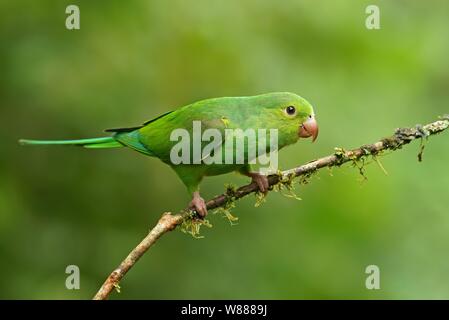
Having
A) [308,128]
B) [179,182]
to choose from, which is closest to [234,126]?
[308,128]

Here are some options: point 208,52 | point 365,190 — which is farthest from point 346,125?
point 208,52

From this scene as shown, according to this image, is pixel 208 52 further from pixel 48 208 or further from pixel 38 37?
pixel 48 208

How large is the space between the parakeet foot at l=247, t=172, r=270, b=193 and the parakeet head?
0.30m

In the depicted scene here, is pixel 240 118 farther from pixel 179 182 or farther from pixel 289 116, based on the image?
pixel 179 182

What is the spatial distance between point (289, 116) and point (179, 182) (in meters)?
2.06

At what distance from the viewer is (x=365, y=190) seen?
6.43 metres

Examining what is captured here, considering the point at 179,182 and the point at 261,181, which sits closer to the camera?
the point at 261,181

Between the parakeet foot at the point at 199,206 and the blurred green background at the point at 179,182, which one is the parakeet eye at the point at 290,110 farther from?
the blurred green background at the point at 179,182

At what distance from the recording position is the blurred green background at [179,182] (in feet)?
19.6

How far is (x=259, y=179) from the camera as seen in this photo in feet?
14.3

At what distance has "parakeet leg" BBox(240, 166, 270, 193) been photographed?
4.25 m

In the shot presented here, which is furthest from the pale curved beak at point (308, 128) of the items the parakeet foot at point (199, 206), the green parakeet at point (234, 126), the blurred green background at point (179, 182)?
the blurred green background at point (179, 182)

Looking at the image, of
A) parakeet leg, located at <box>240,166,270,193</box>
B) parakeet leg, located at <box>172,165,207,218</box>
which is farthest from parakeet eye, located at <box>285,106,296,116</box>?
parakeet leg, located at <box>172,165,207,218</box>

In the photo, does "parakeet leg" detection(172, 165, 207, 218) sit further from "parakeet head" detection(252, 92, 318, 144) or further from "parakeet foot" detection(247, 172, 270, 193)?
"parakeet head" detection(252, 92, 318, 144)
